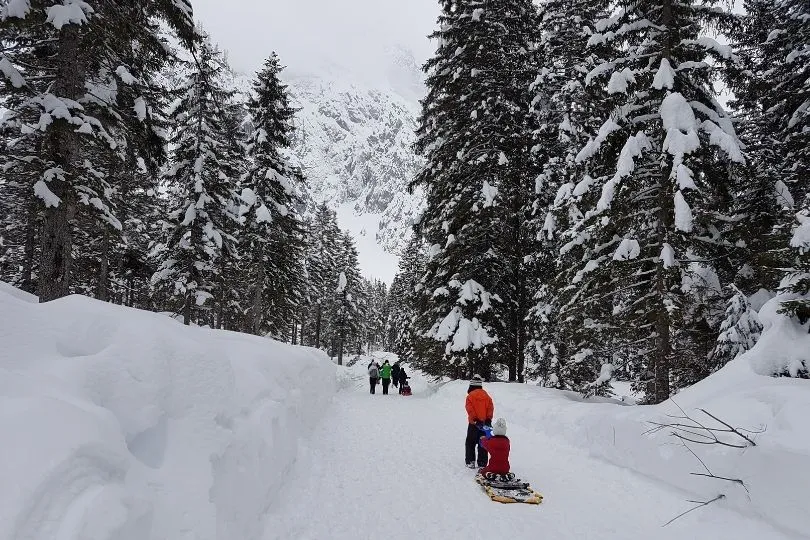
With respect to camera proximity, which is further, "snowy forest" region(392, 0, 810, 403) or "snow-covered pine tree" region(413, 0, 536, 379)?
"snow-covered pine tree" region(413, 0, 536, 379)

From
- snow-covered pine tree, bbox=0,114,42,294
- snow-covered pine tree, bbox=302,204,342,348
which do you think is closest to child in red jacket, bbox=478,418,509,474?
snow-covered pine tree, bbox=0,114,42,294

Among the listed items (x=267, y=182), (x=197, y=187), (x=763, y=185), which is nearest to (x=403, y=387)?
(x=267, y=182)

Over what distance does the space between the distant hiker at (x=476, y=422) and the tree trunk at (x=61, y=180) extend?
8.46 meters

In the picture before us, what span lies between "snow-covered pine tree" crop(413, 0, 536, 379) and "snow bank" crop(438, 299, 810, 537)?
26.8 ft

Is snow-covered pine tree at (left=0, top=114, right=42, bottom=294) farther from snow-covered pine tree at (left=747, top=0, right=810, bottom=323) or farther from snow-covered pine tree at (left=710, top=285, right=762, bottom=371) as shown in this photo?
snow-covered pine tree at (left=747, top=0, right=810, bottom=323)

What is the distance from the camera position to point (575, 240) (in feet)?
44.2

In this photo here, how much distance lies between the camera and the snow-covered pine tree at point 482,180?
56.1 ft

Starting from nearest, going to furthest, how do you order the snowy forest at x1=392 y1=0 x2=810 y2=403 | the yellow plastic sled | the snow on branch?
the yellow plastic sled, the snow on branch, the snowy forest at x1=392 y1=0 x2=810 y2=403

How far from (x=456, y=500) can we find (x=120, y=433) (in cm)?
470

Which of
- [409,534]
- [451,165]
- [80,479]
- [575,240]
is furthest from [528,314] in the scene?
[80,479]

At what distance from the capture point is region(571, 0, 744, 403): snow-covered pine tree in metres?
9.29

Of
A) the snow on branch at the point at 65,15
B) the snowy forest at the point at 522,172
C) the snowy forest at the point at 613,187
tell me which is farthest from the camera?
the snowy forest at the point at 613,187

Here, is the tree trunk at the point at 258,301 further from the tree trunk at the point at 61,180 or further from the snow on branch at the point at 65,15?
the snow on branch at the point at 65,15

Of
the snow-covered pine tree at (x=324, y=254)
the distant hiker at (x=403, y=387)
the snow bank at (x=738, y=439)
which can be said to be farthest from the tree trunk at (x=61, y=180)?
the snow-covered pine tree at (x=324, y=254)
